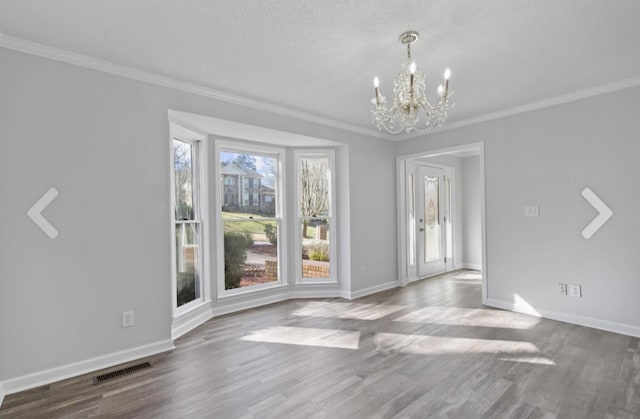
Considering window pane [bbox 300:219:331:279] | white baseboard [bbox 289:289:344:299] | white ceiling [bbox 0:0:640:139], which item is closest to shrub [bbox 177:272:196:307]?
white baseboard [bbox 289:289:344:299]

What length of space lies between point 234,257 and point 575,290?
405 centimetres

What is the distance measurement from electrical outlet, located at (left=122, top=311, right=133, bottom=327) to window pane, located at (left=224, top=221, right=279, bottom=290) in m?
1.46

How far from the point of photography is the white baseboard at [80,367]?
2.43 meters

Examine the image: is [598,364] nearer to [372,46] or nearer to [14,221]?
[372,46]

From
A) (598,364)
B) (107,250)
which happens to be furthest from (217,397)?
(598,364)

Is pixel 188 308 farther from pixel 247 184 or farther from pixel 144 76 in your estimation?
pixel 144 76

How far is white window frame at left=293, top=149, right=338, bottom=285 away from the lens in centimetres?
492

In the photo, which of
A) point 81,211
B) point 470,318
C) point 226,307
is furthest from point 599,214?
point 81,211

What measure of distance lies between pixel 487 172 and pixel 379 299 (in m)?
2.28

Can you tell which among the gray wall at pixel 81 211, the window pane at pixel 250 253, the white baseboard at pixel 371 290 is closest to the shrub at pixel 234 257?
the window pane at pixel 250 253

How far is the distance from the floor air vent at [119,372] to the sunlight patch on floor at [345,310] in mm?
1765

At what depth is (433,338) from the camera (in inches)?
130

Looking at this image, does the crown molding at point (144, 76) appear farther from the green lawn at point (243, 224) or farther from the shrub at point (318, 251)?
the shrub at point (318, 251)

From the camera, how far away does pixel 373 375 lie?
2.58 meters
